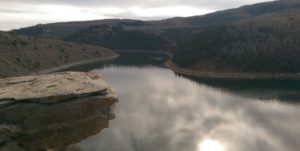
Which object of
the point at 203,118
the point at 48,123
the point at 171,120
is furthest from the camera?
the point at 203,118

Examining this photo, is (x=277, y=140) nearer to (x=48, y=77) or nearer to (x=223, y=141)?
(x=223, y=141)

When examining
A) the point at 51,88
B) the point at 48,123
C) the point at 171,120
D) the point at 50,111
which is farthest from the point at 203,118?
the point at 50,111

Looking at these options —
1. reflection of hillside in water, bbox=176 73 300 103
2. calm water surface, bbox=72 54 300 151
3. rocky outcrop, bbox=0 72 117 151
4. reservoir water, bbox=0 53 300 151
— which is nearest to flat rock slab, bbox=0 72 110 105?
rocky outcrop, bbox=0 72 117 151

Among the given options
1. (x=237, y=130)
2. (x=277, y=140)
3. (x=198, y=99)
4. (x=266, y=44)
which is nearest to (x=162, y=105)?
(x=198, y=99)

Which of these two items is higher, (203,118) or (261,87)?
(203,118)

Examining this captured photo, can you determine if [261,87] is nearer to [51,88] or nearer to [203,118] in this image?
[203,118]

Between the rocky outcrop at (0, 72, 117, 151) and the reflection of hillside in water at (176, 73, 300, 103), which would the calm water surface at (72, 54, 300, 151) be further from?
the rocky outcrop at (0, 72, 117, 151)

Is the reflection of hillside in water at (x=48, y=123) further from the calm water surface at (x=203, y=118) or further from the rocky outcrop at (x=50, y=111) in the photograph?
the calm water surface at (x=203, y=118)

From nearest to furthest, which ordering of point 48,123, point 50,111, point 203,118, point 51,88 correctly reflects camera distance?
point 50,111 < point 48,123 < point 51,88 < point 203,118
